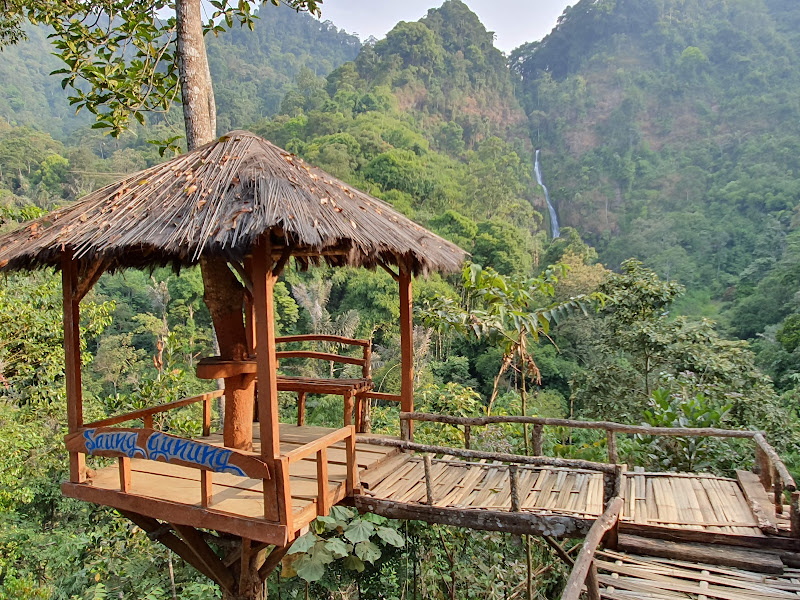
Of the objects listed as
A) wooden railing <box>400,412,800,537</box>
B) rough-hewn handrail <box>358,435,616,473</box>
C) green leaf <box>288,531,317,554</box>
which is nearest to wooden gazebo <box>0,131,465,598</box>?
rough-hewn handrail <box>358,435,616,473</box>

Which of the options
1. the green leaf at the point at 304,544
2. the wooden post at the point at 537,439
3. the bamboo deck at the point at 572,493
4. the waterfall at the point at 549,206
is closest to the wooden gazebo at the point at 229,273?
the bamboo deck at the point at 572,493

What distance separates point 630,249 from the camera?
34.5 m

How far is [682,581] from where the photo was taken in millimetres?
3000

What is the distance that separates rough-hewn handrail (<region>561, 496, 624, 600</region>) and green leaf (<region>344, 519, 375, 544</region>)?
2086mm

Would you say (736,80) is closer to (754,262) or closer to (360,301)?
(754,262)

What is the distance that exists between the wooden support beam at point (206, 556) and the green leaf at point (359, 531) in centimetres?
98

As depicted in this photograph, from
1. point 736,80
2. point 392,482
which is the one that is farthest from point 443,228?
point 736,80

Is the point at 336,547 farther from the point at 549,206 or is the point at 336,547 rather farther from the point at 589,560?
the point at 549,206

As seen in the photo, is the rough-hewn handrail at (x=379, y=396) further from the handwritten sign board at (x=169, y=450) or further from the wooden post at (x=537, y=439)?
the handwritten sign board at (x=169, y=450)

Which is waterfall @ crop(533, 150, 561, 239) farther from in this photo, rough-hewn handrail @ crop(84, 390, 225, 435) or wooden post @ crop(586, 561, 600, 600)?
wooden post @ crop(586, 561, 600, 600)

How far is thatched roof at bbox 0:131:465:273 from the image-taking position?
2.91 m

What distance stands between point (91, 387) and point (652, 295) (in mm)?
16199

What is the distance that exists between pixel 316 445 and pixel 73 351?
1.84 meters

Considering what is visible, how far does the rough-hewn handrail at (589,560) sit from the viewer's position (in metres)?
2.19
